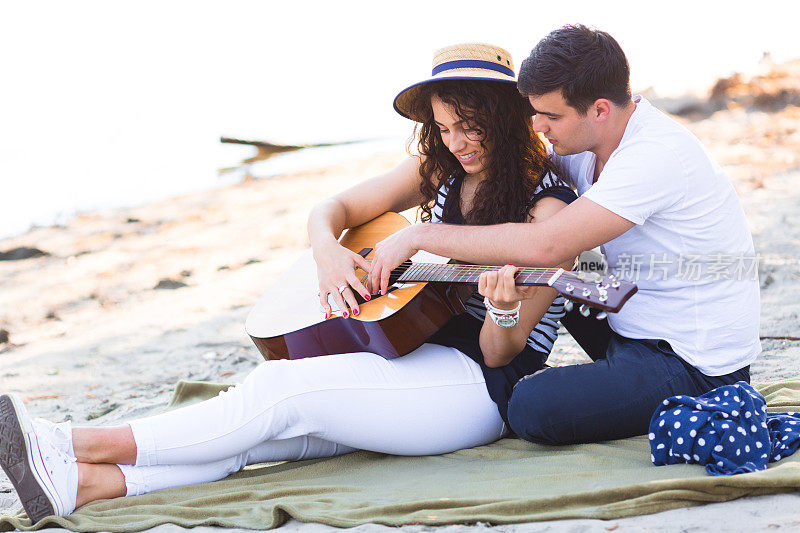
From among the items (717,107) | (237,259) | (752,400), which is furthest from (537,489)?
(717,107)

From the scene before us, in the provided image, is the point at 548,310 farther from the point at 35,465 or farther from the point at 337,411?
the point at 35,465

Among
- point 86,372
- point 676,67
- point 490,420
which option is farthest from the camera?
point 676,67

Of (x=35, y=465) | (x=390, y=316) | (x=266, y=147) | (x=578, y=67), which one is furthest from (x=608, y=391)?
(x=266, y=147)

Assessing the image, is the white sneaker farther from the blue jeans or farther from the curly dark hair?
the curly dark hair

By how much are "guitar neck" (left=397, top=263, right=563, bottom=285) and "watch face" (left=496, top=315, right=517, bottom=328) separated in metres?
0.15

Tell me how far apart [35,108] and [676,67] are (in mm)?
10874

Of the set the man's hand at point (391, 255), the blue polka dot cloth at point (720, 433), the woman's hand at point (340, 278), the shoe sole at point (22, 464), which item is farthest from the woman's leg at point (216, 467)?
the blue polka dot cloth at point (720, 433)

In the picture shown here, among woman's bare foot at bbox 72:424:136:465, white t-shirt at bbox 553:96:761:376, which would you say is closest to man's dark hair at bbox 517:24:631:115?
white t-shirt at bbox 553:96:761:376

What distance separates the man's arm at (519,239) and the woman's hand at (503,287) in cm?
14

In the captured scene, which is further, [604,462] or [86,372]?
[86,372]

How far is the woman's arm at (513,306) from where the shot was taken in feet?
7.80

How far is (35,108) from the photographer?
1446cm

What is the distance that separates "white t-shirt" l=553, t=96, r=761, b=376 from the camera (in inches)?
94.9

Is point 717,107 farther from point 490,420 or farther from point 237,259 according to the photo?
point 490,420
